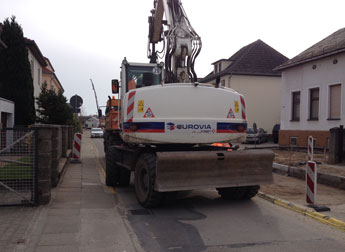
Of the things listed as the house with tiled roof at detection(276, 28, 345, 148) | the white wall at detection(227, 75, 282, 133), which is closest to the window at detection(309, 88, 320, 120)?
the house with tiled roof at detection(276, 28, 345, 148)

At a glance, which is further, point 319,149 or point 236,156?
point 319,149

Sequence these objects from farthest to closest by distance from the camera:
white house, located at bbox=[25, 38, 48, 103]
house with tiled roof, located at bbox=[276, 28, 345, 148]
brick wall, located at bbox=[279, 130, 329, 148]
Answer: white house, located at bbox=[25, 38, 48, 103], brick wall, located at bbox=[279, 130, 329, 148], house with tiled roof, located at bbox=[276, 28, 345, 148]

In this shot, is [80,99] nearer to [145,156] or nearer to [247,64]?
[145,156]

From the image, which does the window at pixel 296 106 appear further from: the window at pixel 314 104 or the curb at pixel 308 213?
the curb at pixel 308 213

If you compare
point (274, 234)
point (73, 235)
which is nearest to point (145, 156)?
point (73, 235)

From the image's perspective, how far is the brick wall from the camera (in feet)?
60.1

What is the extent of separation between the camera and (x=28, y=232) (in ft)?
16.8

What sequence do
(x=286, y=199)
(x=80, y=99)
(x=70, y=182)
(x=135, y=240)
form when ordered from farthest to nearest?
1. (x=80, y=99)
2. (x=70, y=182)
3. (x=286, y=199)
4. (x=135, y=240)

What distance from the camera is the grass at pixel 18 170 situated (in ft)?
21.1

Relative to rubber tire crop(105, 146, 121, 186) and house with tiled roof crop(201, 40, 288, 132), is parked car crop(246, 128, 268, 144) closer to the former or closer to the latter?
house with tiled roof crop(201, 40, 288, 132)

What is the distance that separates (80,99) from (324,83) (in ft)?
40.8

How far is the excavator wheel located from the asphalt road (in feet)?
0.54

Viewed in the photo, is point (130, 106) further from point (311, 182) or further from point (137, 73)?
point (311, 182)

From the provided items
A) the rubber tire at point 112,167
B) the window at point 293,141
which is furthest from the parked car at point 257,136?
the rubber tire at point 112,167
